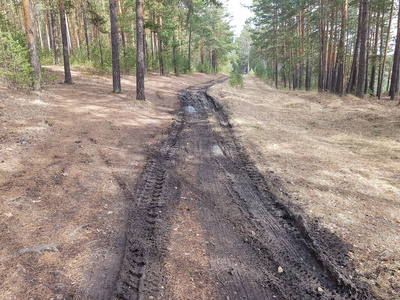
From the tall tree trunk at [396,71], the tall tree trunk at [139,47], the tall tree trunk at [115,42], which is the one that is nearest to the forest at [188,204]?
the tall tree trunk at [139,47]

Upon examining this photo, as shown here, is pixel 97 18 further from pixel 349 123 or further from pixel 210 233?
pixel 210 233

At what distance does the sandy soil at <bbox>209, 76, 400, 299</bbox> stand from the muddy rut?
0.32m

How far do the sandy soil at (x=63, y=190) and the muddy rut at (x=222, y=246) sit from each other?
0.35 metres

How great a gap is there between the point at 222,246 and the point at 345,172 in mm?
3828

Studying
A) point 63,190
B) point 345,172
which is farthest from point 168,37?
point 63,190

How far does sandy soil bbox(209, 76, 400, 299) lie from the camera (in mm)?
3180

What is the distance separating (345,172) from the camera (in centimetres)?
562

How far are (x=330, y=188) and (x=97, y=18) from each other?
67.2ft

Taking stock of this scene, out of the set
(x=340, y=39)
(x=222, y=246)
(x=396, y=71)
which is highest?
(x=340, y=39)

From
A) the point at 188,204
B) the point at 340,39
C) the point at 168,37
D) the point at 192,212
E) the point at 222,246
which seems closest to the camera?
the point at 222,246

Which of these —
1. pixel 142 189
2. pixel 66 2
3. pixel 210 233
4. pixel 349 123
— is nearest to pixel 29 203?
pixel 142 189

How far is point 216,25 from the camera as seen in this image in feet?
149

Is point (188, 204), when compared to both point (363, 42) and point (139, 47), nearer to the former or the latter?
point (139, 47)

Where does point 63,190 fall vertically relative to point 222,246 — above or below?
above
